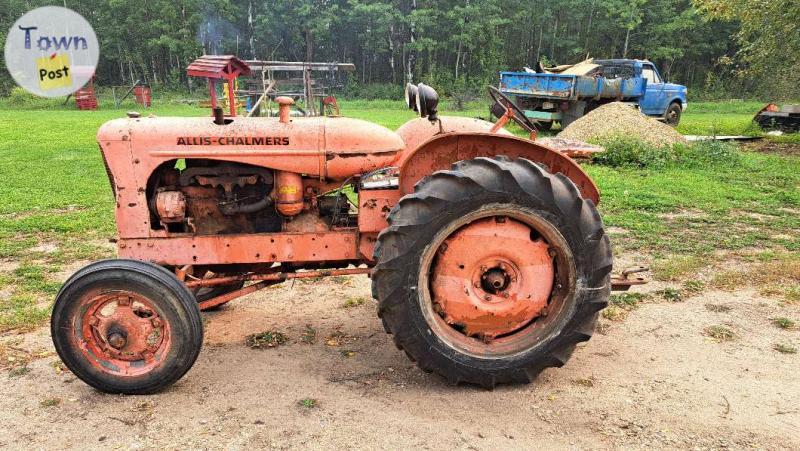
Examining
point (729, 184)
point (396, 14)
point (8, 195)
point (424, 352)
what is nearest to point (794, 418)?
point (424, 352)

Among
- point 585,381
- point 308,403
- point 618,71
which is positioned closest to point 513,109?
point 585,381

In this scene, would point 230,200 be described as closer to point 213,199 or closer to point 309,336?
point 213,199

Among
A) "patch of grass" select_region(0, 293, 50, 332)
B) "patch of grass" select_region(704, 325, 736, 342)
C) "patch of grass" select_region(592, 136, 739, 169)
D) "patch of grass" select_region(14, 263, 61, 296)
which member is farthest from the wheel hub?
"patch of grass" select_region(592, 136, 739, 169)

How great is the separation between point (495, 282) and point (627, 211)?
15.2 ft

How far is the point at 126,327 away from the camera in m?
3.04

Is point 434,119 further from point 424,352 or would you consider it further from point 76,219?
point 76,219

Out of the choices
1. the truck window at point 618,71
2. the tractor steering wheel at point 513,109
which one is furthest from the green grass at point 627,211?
the truck window at point 618,71

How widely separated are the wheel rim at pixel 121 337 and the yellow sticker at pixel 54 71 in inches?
847

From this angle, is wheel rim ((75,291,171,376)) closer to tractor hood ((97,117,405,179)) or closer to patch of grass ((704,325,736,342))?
tractor hood ((97,117,405,179))

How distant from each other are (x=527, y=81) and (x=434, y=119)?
43.8 ft

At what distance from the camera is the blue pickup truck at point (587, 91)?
51.3 ft

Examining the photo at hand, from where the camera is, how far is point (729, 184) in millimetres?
8828

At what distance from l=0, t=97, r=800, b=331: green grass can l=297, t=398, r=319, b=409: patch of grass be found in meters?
2.32

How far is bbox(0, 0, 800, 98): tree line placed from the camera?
35375 mm
